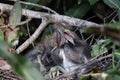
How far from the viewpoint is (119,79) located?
1.52 m

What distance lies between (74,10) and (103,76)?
192 centimetres

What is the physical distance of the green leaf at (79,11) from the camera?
3.09 m

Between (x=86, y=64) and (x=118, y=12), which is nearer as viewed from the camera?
(x=86, y=64)

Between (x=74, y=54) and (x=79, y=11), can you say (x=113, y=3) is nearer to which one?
(x=79, y=11)

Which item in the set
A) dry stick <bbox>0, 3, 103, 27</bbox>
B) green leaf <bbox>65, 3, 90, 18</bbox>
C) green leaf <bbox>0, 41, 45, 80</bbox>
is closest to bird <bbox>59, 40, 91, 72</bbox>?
dry stick <bbox>0, 3, 103, 27</bbox>

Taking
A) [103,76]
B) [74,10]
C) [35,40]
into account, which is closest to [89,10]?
[74,10]

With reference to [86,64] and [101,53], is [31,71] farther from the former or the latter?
[101,53]

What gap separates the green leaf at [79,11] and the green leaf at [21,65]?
220 centimetres

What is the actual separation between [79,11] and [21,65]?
88.6 inches

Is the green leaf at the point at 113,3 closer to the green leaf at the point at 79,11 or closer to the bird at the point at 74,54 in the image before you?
the green leaf at the point at 79,11

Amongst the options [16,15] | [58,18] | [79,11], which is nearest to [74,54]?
[58,18]

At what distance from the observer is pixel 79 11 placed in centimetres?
310

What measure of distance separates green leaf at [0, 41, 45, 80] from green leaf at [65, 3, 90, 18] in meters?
2.20

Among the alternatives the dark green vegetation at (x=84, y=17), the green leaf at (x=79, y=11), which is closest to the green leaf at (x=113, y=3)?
the dark green vegetation at (x=84, y=17)
